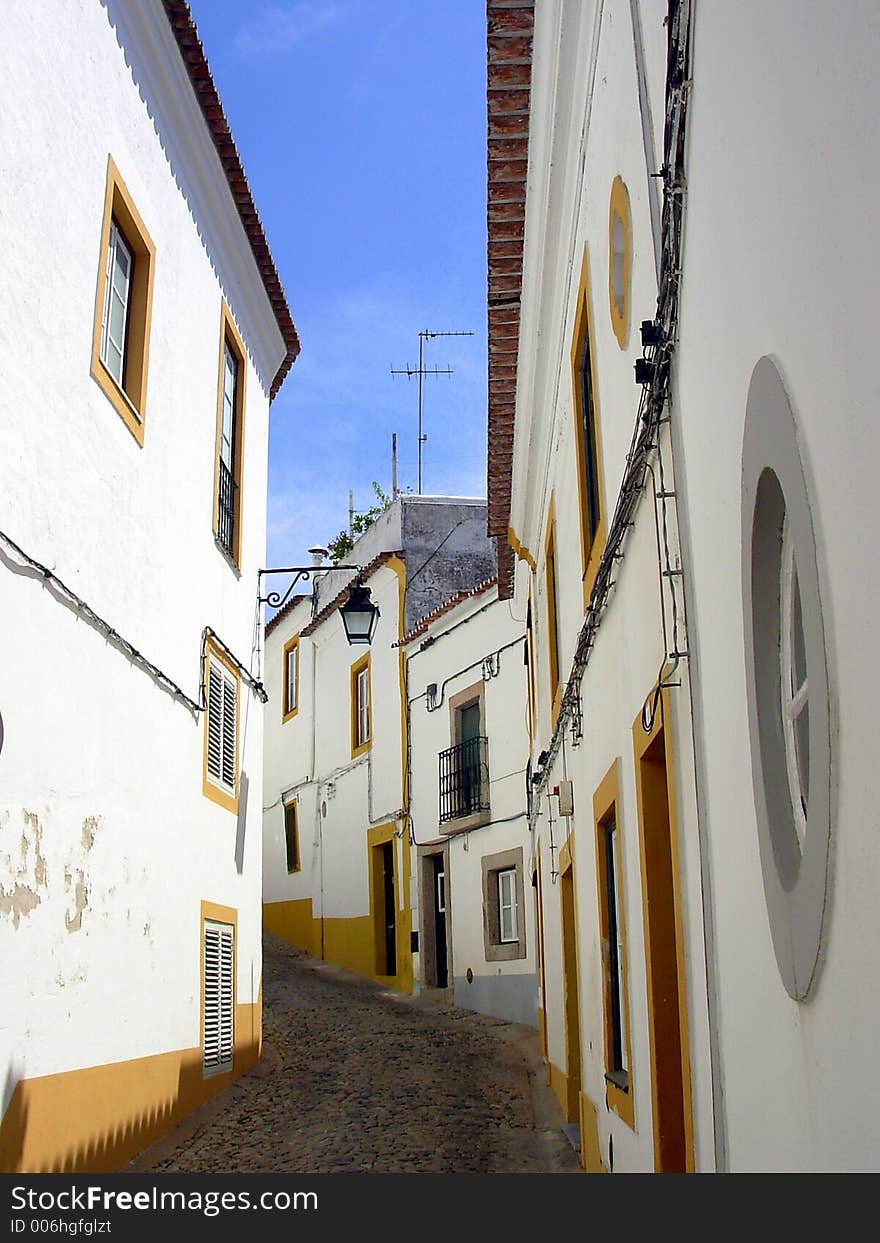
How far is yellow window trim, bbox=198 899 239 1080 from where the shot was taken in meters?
9.25

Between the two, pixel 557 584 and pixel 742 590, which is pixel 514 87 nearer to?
pixel 557 584

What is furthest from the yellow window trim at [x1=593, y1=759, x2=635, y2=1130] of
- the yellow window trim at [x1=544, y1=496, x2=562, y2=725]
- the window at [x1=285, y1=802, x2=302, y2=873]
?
the window at [x1=285, y1=802, x2=302, y2=873]

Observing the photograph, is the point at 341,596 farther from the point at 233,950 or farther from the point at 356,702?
the point at 233,950

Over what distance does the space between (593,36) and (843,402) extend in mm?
4052

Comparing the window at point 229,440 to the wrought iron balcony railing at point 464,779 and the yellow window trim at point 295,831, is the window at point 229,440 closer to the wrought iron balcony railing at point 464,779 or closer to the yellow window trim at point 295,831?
the wrought iron balcony railing at point 464,779

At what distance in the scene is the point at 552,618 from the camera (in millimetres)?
9969

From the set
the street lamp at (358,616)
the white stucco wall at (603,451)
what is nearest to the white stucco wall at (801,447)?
the white stucco wall at (603,451)

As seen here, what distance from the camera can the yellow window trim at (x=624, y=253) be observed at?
485 centimetres

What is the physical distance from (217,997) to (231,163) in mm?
6397

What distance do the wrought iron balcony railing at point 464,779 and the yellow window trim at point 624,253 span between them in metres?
12.1

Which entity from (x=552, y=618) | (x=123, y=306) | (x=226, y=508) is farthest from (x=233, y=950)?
(x=123, y=306)

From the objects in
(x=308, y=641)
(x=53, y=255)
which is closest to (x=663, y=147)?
(x=53, y=255)

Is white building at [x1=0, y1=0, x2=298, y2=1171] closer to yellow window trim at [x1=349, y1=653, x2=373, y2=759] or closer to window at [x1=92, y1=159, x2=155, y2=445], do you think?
window at [x1=92, y1=159, x2=155, y2=445]

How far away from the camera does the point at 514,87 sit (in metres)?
6.61
